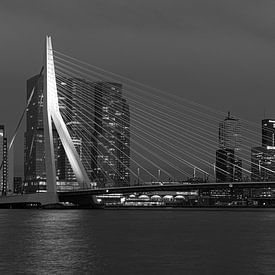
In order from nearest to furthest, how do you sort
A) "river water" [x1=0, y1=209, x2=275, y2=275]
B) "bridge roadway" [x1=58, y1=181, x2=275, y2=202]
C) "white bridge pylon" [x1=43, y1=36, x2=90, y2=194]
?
"river water" [x1=0, y1=209, x2=275, y2=275] → "white bridge pylon" [x1=43, y1=36, x2=90, y2=194] → "bridge roadway" [x1=58, y1=181, x2=275, y2=202]

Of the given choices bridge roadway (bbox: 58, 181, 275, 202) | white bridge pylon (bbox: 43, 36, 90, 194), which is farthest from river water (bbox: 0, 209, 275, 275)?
bridge roadway (bbox: 58, 181, 275, 202)

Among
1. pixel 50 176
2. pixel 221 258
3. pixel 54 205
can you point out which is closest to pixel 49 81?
pixel 50 176

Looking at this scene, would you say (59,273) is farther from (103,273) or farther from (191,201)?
(191,201)

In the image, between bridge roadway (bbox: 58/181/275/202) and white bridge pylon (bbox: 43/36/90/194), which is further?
bridge roadway (bbox: 58/181/275/202)

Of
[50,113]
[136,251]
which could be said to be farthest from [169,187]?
[136,251]

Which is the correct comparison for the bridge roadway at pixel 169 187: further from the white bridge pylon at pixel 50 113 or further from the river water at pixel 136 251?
the river water at pixel 136 251

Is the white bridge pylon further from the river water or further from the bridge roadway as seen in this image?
the river water

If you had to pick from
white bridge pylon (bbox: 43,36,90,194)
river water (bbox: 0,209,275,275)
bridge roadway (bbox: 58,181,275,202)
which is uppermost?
white bridge pylon (bbox: 43,36,90,194)

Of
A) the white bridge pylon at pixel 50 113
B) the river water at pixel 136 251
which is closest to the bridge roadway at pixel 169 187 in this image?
the white bridge pylon at pixel 50 113

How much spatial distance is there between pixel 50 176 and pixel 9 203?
1853 centimetres

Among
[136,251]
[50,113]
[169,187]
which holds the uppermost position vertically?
[50,113]

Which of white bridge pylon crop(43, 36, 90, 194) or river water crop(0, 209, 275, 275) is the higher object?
white bridge pylon crop(43, 36, 90, 194)

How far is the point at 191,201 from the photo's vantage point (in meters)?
143

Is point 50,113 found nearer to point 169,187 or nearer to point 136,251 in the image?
point 169,187
